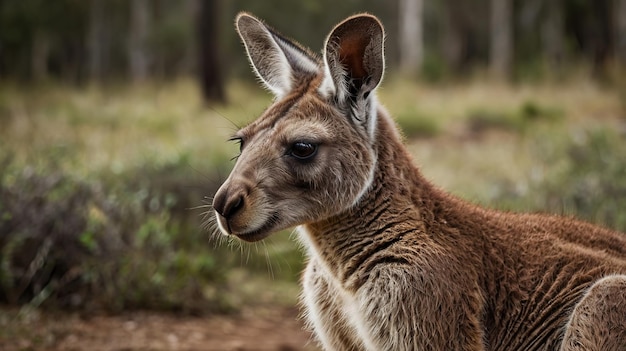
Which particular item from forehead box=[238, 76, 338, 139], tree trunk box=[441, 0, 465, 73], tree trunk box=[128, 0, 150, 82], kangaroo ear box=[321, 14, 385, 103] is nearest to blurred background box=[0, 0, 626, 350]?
forehead box=[238, 76, 338, 139]

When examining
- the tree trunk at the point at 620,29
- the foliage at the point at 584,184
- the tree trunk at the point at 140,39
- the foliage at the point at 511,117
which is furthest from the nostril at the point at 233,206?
the tree trunk at the point at 140,39

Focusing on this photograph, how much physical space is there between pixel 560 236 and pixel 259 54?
1713 mm

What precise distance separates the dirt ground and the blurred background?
0.06 ft

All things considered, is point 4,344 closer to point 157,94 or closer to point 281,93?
point 281,93

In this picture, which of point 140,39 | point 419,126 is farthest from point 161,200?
point 140,39

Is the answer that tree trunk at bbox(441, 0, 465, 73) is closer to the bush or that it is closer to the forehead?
the bush

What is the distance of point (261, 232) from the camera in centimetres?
346

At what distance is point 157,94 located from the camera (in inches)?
802

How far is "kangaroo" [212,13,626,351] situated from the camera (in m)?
3.40

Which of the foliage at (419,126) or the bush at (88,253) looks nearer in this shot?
the bush at (88,253)

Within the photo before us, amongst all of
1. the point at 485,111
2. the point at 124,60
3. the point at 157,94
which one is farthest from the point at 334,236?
the point at 124,60

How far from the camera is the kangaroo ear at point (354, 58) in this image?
350cm

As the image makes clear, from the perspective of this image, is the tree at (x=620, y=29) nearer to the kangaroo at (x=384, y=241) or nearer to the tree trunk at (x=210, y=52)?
the tree trunk at (x=210, y=52)

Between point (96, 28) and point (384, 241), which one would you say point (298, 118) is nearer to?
point (384, 241)
